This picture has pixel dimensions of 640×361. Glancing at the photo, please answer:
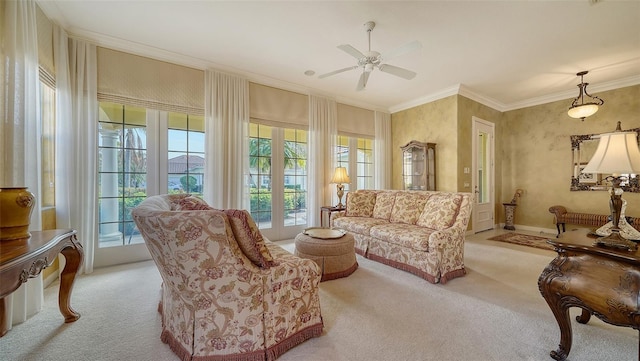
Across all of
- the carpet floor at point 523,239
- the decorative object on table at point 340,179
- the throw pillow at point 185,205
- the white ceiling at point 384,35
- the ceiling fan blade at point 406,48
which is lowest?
the carpet floor at point 523,239

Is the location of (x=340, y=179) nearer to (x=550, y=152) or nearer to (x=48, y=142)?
(x=48, y=142)

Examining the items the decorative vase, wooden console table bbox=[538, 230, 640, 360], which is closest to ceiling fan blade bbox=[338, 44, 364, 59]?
wooden console table bbox=[538, 230, 640, 360]

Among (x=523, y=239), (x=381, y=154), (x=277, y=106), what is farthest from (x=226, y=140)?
(x=523, y=239)

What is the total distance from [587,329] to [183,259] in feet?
9.44

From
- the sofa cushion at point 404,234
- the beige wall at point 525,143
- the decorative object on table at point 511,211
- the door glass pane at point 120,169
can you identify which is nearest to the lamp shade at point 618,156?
the sofa cushion at point 404,234

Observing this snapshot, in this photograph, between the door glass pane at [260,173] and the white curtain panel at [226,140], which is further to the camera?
the door glass pane at [260,173]

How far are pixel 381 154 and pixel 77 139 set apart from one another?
16.9 ft

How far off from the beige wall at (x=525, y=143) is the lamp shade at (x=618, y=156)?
3.02 m

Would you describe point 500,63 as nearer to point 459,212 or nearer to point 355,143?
point 459,212

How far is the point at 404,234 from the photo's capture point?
3.04 meters

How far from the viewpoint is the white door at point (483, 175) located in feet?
16.6

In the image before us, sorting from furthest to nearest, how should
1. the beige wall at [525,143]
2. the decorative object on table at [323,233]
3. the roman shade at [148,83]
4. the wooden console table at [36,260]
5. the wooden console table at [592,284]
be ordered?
the beige wall at [525,143] → the roman shade at [148,83] → the decorative object on table at [323,233] → the wooden console table at [592,284] → the wooden console table at [36,260]

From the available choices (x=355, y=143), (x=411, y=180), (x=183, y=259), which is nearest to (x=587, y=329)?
(x=183, y=259)

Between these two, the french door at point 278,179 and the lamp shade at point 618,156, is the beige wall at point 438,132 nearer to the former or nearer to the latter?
the french door at point 278,179
